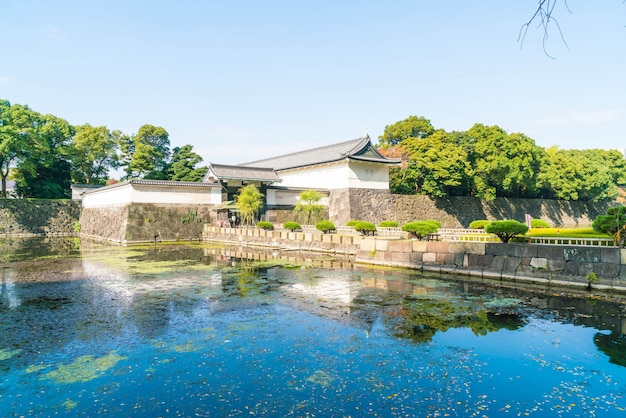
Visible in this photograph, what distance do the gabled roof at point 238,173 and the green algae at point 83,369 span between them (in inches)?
1025

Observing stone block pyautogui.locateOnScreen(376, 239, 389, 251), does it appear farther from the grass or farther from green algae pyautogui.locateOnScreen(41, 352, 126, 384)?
green algae pyautogui.locateOnScreen(41, 352, 126, 384)

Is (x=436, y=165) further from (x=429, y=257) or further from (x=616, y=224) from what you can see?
(x=616, y=224)

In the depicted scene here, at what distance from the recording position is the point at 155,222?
30.6 meters

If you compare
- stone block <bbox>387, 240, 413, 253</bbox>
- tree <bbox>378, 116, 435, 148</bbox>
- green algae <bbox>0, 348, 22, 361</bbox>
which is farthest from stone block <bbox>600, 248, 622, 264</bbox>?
tree <bbox>378, 116, 435, 148</bbox>

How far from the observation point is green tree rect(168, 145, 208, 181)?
4766 cm

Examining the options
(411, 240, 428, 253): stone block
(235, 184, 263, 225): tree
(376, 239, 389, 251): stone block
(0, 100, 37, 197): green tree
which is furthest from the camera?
(0, 100, 37, 197): green tree

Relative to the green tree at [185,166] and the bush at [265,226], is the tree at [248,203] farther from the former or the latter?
the green tree at [185,166]

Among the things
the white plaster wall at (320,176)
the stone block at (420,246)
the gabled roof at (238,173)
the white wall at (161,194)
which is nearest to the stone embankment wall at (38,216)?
the white wall at (161,194)

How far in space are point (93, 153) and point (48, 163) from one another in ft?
17.1

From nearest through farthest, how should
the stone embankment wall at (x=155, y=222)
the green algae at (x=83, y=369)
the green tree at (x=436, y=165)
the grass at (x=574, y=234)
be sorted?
the green algae at (x=83, y=369), the grass at (x=574, y=234), the stone embankment wall at (x=155, y=222), the green tree at (x=436, y=165)

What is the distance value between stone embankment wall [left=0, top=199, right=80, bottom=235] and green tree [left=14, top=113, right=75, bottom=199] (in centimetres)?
294

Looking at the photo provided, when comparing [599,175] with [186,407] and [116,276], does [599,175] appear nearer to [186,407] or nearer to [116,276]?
[116,276]

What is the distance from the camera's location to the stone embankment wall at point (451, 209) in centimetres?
3406

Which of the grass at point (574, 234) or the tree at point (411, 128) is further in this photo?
the tree at point (411, 128)
